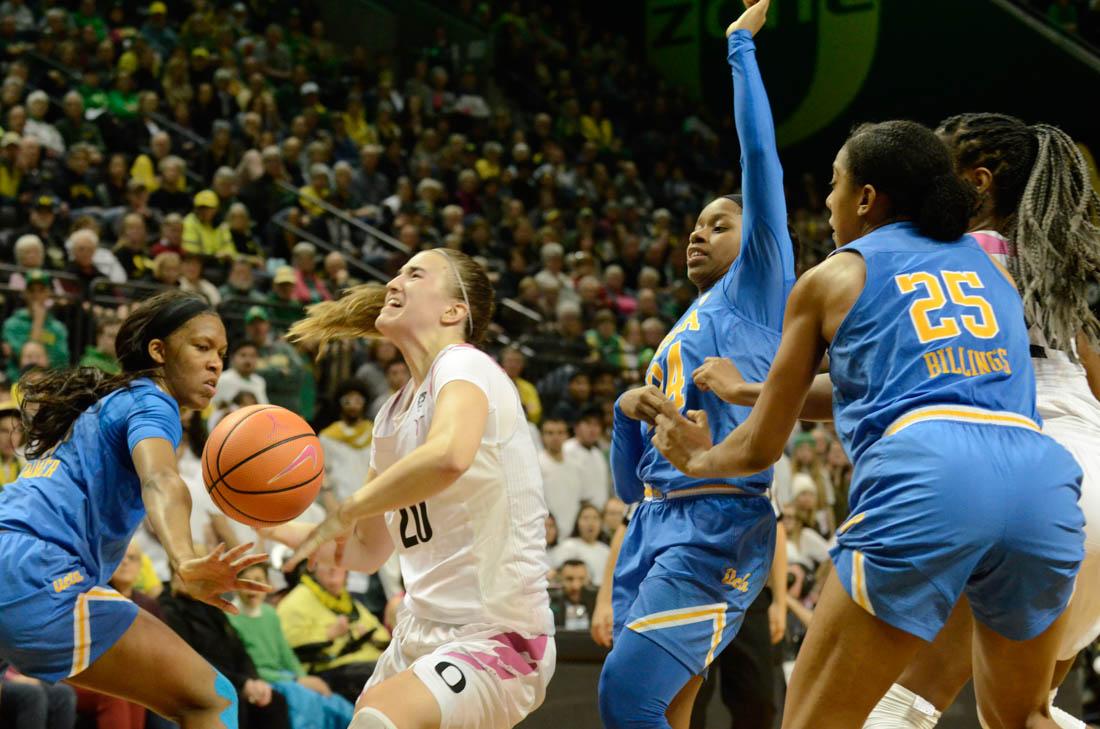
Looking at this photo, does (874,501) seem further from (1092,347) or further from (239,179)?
(239,179)

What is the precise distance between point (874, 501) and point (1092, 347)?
1182 mm

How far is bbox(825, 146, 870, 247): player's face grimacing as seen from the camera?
307 cm

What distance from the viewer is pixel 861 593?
2.70 m

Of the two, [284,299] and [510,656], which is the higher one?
[510,656]

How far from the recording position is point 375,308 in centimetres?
411

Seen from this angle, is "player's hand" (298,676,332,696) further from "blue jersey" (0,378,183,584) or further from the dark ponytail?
the dark ponytail

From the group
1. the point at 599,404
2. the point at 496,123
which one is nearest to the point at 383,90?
the point at 496,123

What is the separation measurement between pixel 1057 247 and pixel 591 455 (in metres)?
7.59

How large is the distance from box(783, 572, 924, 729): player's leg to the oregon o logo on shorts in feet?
2.91

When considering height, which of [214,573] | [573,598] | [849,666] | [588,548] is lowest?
[588,548]

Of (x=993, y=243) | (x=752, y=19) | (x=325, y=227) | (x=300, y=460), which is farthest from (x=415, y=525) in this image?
(x=325, y=227)

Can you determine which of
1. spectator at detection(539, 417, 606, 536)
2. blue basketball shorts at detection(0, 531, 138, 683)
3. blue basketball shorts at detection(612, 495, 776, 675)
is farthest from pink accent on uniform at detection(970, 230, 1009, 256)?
spectator at detection(539, 417, 606, 536)

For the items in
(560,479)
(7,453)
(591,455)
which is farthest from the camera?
(591,455)

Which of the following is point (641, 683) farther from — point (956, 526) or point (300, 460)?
point (956, 526)
